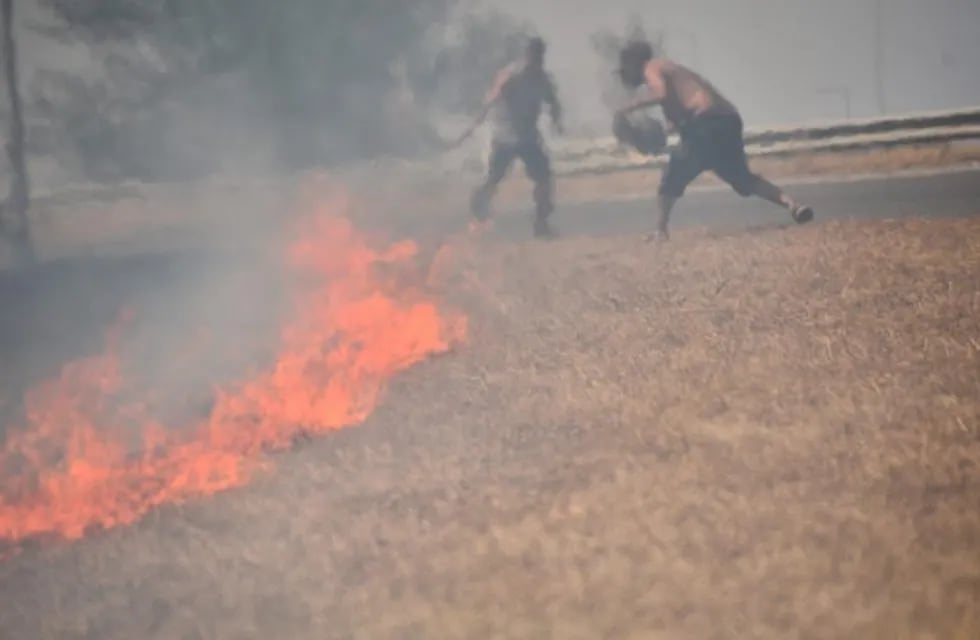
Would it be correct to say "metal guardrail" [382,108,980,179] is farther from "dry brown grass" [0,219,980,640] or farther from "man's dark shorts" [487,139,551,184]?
"dry brown grass" [0,219,980,640]

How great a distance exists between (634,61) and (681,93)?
1.20 feet

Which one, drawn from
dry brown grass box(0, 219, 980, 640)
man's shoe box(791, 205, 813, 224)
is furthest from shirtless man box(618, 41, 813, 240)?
dry brown grass box(0, 219, 980, 640)

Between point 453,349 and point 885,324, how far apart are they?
80.6 inches

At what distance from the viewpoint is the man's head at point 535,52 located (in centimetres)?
717

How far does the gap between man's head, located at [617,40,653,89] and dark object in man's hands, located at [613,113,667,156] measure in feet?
0.80

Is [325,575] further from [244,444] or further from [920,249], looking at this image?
[920,249]

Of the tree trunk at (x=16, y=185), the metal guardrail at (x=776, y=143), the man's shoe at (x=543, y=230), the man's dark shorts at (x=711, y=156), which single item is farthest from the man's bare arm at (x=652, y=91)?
the tree trunk at (x=16, y=185)

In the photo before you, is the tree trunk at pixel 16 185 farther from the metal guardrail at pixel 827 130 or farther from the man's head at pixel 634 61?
the man's head at pixel 634 61

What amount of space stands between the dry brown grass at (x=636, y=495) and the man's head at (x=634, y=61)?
1816 mm

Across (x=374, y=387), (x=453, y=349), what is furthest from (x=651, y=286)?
(x=374, y=387)

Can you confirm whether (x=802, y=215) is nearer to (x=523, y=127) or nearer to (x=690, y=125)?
(x=690, y=125)

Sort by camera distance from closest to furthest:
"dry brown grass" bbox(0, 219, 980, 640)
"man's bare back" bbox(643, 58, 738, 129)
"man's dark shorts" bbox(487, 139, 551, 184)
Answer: "dry brown grass" bbox(0, 219, 980, 640)
"man's bare back" bbox(643, 58, 738, 129)
"man's dark shorts" bbox(487, 139, 551, 184)

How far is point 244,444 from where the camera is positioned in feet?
15.7

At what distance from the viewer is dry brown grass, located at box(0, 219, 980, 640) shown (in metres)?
3.32
